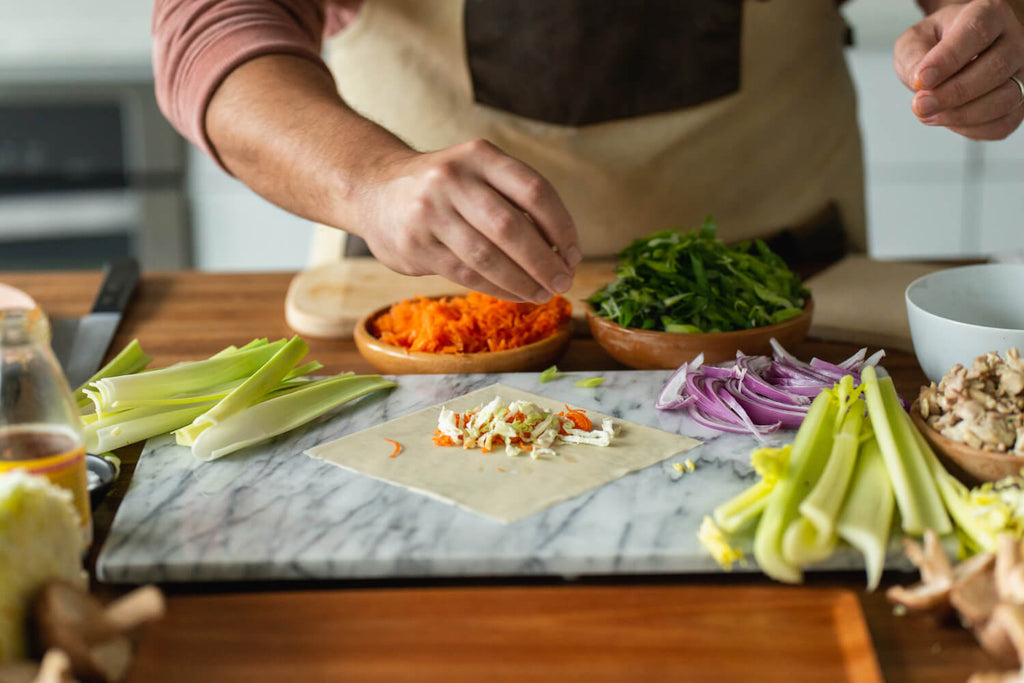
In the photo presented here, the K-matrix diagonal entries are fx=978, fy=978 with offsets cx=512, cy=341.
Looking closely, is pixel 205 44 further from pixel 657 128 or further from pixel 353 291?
pixel 657 128

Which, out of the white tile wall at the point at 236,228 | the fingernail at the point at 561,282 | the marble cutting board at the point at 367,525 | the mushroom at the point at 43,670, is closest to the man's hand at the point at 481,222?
the fingernail at the point at 561,282

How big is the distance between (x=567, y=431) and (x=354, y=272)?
100cm

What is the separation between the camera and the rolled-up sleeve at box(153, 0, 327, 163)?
6.06ft

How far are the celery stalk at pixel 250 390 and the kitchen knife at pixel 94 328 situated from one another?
37cm

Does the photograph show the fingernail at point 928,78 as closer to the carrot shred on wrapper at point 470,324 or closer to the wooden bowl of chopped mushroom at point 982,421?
the wooden bowl of chopped mushroom at point 982,421

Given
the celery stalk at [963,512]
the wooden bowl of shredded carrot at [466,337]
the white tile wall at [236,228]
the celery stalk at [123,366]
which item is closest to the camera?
the celery stalk at [963,512]

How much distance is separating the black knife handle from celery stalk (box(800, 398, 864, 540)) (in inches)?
58.0

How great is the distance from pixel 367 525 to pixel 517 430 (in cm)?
28

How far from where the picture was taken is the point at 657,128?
2.29 meters

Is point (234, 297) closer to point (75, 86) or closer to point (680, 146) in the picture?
point (680, 146)

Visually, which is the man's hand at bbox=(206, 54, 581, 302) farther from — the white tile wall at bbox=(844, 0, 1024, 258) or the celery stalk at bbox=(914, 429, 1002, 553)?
the white tile wall at bbox=(844, 0, 1024, 258)

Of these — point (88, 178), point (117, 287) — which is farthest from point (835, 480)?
point (88, 178)

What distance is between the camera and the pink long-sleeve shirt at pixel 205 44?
6.06 ft

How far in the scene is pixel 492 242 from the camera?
1427 millimetres
